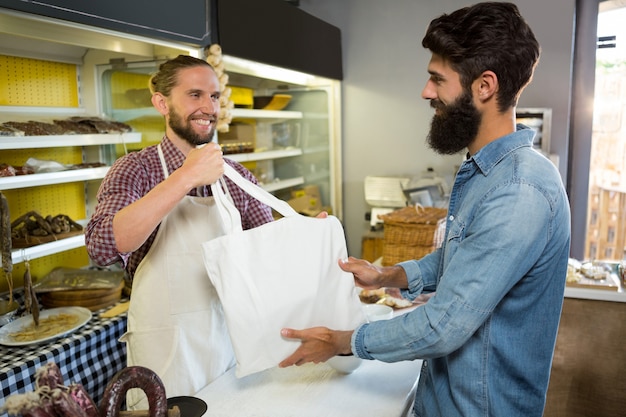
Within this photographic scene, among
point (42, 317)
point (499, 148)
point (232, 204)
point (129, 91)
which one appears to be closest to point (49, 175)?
point (42, 317)

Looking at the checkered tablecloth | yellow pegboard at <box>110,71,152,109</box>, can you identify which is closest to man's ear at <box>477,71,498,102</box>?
the checkered tablecloth

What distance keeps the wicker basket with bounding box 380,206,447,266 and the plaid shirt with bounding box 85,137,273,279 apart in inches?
46.3

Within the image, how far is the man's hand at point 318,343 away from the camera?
136 cm

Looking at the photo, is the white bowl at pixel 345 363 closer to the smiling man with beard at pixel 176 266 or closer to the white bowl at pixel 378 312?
the white bowl at pixel 378 312

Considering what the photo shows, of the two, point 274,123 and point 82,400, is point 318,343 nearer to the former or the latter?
point 82,400

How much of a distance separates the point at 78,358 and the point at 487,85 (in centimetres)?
202

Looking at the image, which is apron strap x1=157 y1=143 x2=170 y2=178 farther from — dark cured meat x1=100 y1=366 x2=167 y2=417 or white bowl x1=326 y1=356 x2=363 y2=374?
dark cured meat x1=100 y1=366 x2=167 y2=417

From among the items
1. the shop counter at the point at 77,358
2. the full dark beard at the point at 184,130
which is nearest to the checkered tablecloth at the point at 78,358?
the shop counter at the point at 77,358

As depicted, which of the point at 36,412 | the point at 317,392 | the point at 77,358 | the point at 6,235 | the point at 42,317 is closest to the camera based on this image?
the point at 36,412

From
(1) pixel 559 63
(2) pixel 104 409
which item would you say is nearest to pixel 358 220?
(1) pixel 559 63

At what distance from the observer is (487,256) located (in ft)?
3.77

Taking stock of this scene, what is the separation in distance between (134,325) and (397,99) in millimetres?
3782

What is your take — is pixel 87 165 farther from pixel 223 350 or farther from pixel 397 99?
pixel 397 99

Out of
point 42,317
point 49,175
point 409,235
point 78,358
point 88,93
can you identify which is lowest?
point 78,358
